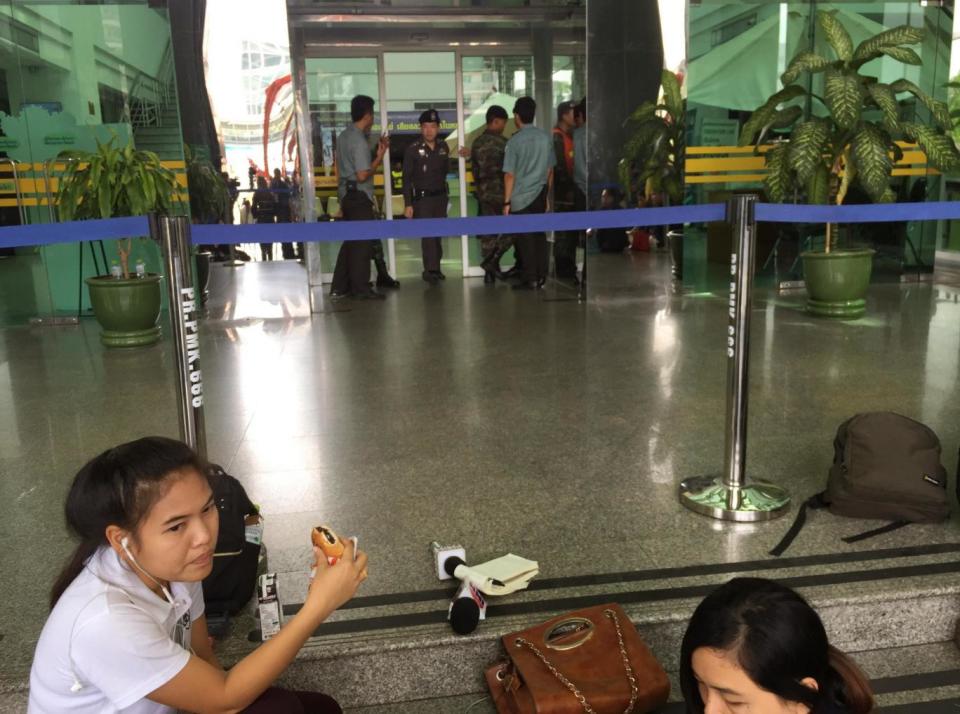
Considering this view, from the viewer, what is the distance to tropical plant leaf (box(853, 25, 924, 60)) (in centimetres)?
639

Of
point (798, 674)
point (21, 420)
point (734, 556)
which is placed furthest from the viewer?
point (21, 420)

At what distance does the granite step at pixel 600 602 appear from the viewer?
2373mm

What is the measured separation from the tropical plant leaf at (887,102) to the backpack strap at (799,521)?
14.1ft

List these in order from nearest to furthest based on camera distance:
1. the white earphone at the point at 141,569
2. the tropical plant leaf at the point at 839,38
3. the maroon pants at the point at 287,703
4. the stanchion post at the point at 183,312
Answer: the white earphone at the point at 141,569, the maroon pants at the point at 287,703, the stanchion post at the point at 183,312, the tropical plant leaf at the point at 839,38

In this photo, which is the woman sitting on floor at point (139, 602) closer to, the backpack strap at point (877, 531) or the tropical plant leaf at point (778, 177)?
the backpack strap at point (877, 531)

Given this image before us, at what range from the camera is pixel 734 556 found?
9.12 feet

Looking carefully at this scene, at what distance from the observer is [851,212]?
333 centimetres

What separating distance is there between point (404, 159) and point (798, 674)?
829 centimetres

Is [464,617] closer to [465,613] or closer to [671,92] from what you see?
[465,613]

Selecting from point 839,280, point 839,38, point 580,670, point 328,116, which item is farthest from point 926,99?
point 580,670

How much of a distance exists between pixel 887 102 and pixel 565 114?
336 centimetres

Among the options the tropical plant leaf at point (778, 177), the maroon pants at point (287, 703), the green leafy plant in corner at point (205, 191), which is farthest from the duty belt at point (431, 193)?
the maroon pants at point (287, 703)

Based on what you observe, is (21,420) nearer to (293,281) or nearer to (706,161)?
(293,281)

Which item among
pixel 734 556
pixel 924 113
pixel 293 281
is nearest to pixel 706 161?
pixel 924 113
